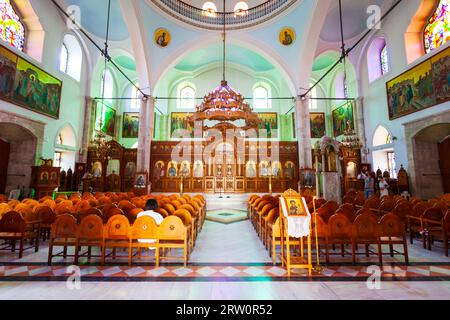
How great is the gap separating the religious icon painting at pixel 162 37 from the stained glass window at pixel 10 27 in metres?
6.19

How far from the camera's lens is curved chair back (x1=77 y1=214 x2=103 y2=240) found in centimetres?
353

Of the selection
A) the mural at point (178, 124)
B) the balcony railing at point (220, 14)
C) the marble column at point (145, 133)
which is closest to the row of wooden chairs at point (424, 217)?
the marble column at point (145, 133)

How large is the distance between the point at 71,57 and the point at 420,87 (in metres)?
18.4

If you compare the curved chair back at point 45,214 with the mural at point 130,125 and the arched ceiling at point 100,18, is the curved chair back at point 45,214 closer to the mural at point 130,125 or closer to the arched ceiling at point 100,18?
the arched ceiling at point 100,18

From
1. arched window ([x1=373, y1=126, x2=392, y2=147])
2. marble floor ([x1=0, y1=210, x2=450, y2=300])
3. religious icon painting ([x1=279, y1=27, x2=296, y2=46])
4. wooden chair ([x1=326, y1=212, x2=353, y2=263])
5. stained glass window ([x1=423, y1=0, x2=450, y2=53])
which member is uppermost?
religious icon painting ([x1=279, y1=27, x2=296, y2=46])

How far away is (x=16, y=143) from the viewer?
1047cm

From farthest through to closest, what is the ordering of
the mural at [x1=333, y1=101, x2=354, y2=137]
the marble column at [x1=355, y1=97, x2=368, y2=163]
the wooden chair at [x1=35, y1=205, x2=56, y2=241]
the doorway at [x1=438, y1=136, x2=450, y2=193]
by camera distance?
1. the mural at [x1=333, y1=101, x2=354, y2=137]
2. the marble column at [x1=355, y1=97, x2=368, y2=163]
3. the doorway at [x1=438, y1=136, x2=450, y2=193]
4. the wooden chair at [x1=35, y1=205, x2=56, y2=241]

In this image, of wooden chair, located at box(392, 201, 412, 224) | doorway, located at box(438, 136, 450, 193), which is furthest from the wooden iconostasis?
wooden chair, located at box(392, 201, 412, 224)

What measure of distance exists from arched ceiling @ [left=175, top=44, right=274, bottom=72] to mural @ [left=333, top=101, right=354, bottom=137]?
6.75m

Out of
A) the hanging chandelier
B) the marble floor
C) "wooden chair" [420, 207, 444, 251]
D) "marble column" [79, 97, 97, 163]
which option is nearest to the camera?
the marble floor

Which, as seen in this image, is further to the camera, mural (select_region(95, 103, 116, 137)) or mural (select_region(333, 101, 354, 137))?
mural (select_region(95, 103, 116, 137))

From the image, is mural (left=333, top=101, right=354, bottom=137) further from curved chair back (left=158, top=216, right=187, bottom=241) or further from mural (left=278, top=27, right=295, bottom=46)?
curved chair back (left=158, top=216, right=187, bottom=241)

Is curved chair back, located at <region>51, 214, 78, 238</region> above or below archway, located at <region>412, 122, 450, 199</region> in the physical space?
below

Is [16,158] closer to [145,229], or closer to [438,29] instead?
[145,229]
